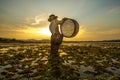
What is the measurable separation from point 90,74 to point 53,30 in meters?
7.12

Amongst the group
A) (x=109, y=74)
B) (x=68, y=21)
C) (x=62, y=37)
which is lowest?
(x=109, y=74)

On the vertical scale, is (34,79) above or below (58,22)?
below

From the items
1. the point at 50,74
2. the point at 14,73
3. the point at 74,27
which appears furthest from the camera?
the point at 74,27

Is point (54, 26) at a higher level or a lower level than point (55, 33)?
higher

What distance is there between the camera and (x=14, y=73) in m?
9.27

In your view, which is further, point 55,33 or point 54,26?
point 54,26

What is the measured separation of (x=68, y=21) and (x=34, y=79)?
6859 millimetres

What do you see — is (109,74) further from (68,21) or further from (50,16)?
(50,16)

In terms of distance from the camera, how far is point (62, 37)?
1539 cm

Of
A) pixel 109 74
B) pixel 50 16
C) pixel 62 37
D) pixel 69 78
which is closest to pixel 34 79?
pixel 69 78

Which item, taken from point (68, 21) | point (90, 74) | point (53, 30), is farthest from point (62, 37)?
point (90, 74)

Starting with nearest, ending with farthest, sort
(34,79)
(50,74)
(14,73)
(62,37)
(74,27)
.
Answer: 1. (34,79)
2. (50,74)
3. (14,73)
4. (74,27)
5. (62,37)

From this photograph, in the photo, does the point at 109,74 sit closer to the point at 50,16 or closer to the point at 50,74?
the point at 50,74

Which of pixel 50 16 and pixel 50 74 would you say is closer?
pixel 50 74
